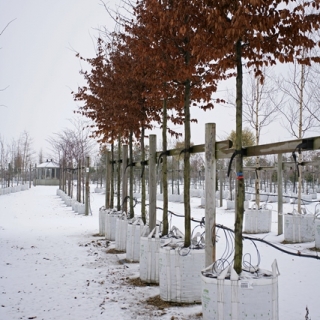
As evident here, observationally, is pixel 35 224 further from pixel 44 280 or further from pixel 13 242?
pixel 44 280

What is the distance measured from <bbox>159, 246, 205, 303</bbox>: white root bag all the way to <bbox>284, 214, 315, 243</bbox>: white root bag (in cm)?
611

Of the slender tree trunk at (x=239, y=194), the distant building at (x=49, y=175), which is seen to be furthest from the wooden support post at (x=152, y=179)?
the distant building at (x=49, y=175)

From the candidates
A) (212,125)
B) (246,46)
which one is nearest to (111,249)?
(212,125)

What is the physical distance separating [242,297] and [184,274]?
1.53 metres

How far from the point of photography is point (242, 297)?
3.84 m

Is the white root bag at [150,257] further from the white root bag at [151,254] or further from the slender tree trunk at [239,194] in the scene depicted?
the slender tree trunk at [239,194]

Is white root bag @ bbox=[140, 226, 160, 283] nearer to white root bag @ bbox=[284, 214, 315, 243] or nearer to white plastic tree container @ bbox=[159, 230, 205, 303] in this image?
white plastic tree container @ bbox=[159, 230, 205, 303]

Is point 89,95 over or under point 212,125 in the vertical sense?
over

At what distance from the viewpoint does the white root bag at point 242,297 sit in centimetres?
382

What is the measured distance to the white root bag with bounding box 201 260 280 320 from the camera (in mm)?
3820

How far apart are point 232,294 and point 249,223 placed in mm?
9658

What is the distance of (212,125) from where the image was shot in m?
5.01

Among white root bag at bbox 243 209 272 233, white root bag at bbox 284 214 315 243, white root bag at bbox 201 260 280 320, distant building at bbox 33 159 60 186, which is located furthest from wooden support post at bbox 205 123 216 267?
distant building at bbox 33 159 60 186

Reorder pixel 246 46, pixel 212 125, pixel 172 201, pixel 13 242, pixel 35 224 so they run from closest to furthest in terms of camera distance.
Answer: pixel 246 46 < pixel 212 125 < pixel 13 242 < pixel 35 224 < pixel 172 201
